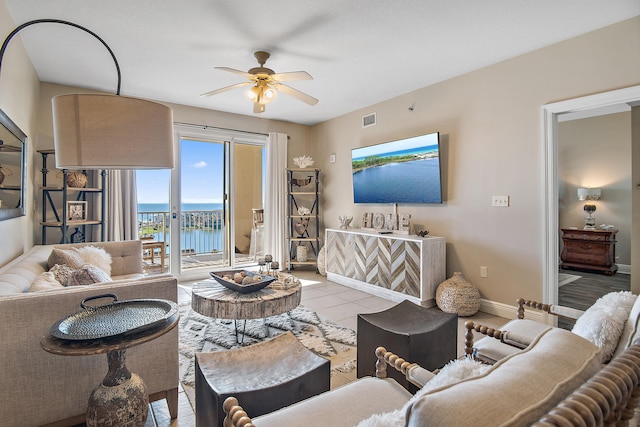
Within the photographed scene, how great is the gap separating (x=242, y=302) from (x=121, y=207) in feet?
9.59

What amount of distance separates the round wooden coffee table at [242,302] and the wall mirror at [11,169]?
149cm

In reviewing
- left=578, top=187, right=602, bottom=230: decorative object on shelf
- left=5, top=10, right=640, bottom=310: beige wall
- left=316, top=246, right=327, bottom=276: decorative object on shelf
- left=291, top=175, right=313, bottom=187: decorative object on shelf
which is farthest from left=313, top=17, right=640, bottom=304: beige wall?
left=578, top=187, right=602, bottom=230: decorative object on shelf

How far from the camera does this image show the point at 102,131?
1.28m

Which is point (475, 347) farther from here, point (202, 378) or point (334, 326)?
point (334, 326)

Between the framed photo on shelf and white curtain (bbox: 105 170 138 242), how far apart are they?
26 centimetres

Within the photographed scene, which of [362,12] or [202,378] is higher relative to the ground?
[362,12]

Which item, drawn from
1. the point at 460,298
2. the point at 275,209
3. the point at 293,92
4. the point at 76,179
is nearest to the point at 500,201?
the point at 460,298

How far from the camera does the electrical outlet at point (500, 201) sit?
3410 mm

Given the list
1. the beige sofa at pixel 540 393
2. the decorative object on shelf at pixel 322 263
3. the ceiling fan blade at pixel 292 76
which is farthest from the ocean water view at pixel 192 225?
the beige sofa at pixel 540 393

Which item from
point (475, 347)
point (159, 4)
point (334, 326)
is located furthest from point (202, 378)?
point (159, 4)

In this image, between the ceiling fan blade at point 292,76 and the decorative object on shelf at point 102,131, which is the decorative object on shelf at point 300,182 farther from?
the decorative object on shelf at point 102,131

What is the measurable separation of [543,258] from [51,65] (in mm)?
5376

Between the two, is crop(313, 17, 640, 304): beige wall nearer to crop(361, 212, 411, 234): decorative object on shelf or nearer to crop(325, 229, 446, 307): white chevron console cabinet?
crop(361, 212, 411, 234): decorative object on shelf

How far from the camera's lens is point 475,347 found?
5.74 feet
